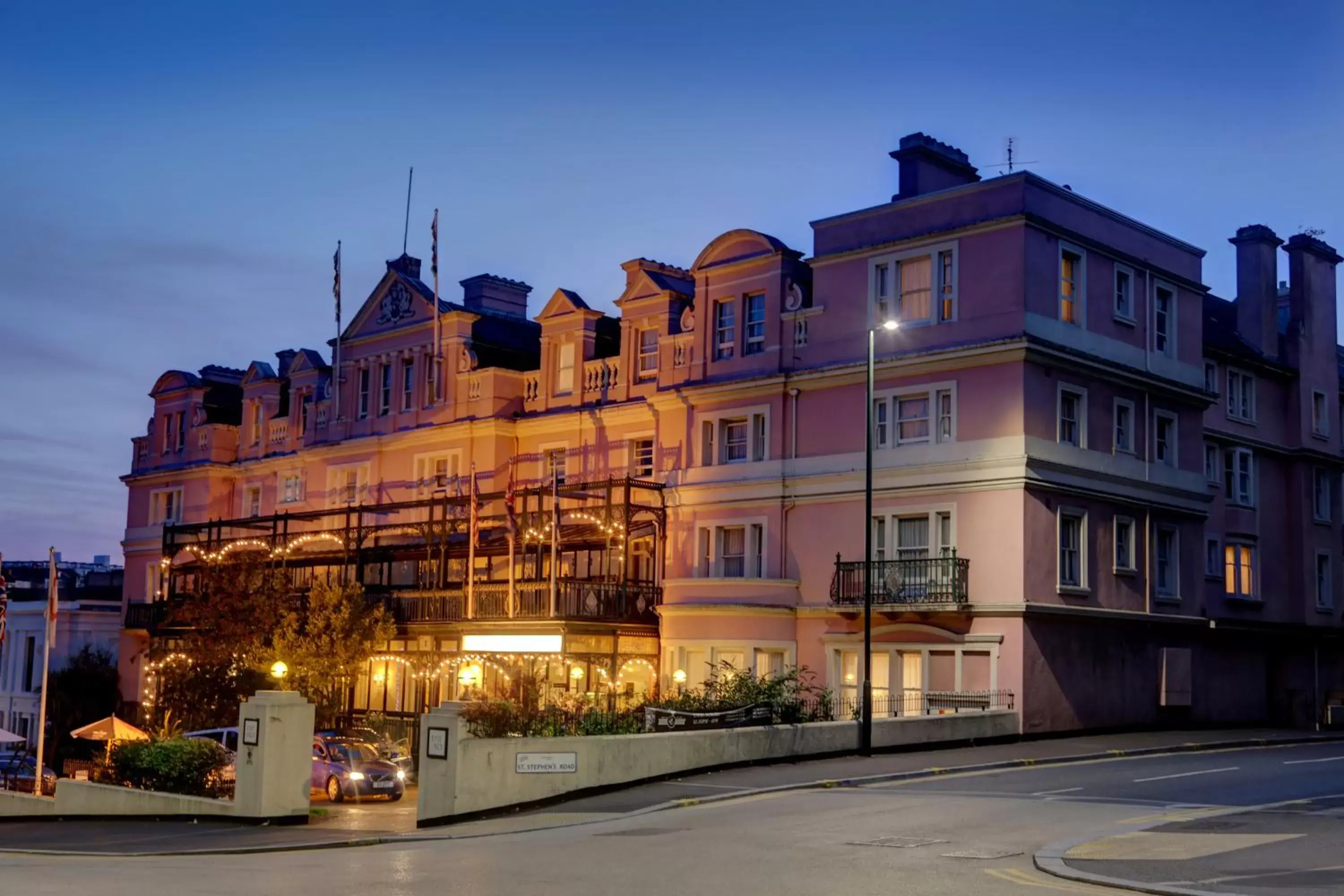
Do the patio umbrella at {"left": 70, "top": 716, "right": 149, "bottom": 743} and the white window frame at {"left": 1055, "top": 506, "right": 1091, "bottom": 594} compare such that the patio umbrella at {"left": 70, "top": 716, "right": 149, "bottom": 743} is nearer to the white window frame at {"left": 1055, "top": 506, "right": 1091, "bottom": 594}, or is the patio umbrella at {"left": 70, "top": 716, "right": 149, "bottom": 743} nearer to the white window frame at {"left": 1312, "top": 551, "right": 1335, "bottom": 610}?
the white window frame at {"left": 1055, "top": 506, "right": 1091, "bottom": 594}

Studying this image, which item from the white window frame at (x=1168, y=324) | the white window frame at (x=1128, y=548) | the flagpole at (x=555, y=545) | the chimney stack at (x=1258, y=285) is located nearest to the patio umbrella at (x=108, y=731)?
the flagpole at (x=555, y=545)

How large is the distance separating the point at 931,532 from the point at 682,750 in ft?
41.7

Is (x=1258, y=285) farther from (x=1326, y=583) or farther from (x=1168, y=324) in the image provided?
(x=1326, y=583)

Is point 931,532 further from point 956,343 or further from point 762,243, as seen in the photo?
point 762,243

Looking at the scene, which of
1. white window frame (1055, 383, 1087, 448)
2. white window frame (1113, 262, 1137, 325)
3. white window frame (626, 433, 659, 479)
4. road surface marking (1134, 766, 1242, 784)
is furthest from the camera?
white window frame (626, 433, 659, 479)

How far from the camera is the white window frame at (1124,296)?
40312mm

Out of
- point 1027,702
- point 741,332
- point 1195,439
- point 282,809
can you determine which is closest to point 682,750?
point 282,809

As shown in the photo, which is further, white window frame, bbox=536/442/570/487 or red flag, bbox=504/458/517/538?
white window frame, bbox=536/442/570/487

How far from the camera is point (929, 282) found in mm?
39188

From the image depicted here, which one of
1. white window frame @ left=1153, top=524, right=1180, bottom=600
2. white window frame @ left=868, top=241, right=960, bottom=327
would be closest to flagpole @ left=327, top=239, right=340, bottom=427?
white window frame @ left=868, top=241, right=960, bottom=327

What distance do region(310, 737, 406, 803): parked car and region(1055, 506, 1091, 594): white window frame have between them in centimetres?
1673

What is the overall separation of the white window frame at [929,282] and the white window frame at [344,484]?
22365 millimetres

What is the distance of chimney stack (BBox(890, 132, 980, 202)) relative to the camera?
4188 cm

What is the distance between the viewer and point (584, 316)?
48781 millimetres
